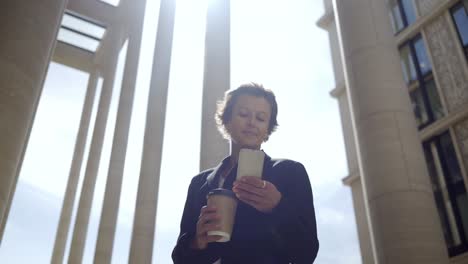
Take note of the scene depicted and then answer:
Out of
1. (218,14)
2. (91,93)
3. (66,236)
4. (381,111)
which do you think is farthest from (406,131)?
(91,93)

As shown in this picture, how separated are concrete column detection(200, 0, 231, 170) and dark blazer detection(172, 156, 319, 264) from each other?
859 centimetres

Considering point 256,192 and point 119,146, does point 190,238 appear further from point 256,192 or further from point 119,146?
point 119,146

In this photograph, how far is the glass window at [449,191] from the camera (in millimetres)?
16938

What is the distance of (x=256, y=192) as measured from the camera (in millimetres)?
2299

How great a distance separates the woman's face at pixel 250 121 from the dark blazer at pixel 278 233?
0.94 feet

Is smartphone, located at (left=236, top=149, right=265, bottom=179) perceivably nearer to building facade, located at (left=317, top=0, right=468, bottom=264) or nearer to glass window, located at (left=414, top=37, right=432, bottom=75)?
building facade, located at (left=317, top=0, right=468, bottom=264)

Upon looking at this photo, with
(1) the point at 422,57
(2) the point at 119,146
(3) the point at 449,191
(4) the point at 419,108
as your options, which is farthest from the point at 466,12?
(2) the point at 119,146

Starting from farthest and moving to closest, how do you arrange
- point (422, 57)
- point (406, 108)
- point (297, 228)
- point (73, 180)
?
point (73, 180), point (422, 57), point (406, 108), point (297, 228)

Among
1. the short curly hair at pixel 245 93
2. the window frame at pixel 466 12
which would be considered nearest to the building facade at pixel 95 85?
the short curly hair at pixel 245 93

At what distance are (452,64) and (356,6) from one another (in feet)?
40.9

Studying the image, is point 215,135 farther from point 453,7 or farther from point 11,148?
point 453,7

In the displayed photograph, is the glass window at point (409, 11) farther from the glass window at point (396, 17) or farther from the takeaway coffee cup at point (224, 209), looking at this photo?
the takeaway coffee cup at point (224, 209)

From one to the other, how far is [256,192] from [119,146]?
20440mm

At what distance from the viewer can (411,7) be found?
22344mm
